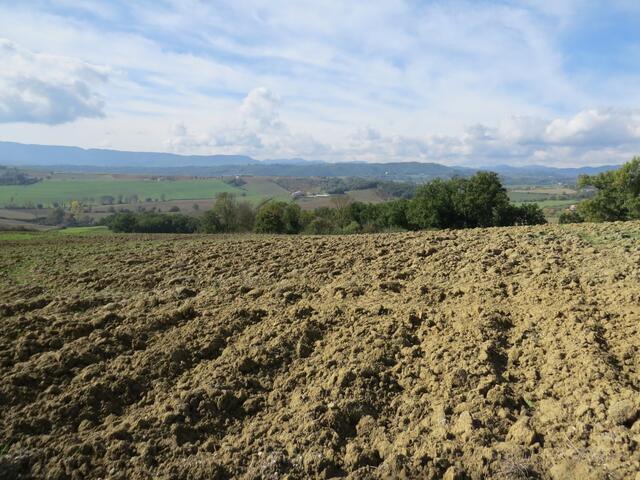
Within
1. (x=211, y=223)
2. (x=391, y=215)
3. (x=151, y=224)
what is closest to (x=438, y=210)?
(x=391, y=215)

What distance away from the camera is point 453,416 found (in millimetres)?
5020

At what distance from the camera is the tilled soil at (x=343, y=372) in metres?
4.59

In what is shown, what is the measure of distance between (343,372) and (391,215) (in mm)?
32298

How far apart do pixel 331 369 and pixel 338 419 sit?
3.28 ft

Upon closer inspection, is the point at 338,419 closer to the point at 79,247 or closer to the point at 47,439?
the point at 47,439

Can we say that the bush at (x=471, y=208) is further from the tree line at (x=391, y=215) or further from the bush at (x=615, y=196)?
the bush at (x=615, y=196)

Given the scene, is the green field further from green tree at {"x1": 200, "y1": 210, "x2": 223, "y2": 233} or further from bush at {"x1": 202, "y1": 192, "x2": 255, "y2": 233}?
green tree at {"x1": 200, "y1": 210, "x2": 223, "y2": 233}

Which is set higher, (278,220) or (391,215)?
(391,215)

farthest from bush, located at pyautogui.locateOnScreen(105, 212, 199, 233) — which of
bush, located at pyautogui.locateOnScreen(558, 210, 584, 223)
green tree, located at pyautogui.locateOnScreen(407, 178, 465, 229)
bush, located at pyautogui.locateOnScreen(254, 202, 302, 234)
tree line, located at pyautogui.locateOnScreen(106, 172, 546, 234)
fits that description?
bush, located at pyautogui.locateOnScreen(558, 210, 584, 223)

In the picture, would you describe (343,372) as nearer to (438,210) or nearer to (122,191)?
(438,210)

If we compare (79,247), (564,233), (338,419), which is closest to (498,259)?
(564,233)

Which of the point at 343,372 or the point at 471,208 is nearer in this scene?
the point at 343,372

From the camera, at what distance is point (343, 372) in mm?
5855

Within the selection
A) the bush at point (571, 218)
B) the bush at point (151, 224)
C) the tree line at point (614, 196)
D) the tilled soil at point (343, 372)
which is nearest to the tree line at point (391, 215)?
the bush at point (151, 224)
